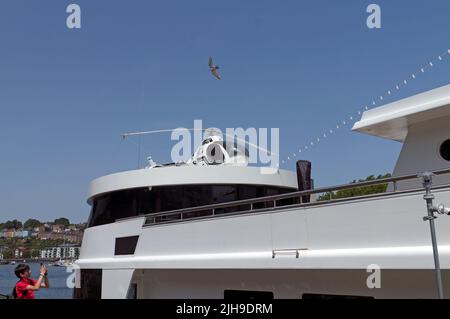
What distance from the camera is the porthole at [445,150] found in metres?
7.16

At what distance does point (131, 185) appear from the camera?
10359 mm

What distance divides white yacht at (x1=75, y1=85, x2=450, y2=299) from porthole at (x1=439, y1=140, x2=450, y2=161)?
1 cm

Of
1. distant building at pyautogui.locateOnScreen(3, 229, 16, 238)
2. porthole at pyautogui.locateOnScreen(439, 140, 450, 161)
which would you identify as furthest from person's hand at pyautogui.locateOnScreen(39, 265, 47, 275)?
distant building at pyautogui.locateOnScreen(3, 229, 16, 238)

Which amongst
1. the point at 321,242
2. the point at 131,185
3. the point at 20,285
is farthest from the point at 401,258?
the point at 131,185

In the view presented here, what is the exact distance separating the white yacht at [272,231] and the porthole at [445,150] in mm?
14

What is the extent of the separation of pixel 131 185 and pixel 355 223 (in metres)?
5.57

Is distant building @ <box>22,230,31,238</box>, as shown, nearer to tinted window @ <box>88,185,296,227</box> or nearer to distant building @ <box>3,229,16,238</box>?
distant building @ <box>3,229,16,238</box>

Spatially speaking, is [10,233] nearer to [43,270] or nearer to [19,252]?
[19,252]

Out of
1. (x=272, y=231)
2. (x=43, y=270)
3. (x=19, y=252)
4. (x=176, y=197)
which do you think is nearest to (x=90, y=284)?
(x=176, y=197)

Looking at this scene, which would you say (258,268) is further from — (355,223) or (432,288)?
(432,288)

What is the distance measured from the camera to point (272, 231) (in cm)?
695

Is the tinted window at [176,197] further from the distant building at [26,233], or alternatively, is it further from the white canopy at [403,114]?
the distant building at [26,233]

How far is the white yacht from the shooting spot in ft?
18.2

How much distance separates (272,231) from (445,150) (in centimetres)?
268
